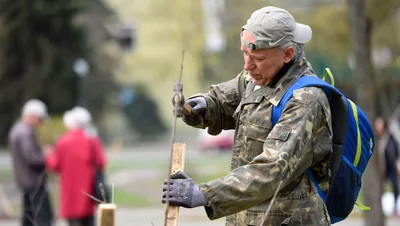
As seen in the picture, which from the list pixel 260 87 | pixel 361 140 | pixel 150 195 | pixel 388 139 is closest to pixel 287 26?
pixel 260 87

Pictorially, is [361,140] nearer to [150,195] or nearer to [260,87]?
[260,87]

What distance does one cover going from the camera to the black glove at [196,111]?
4.29 meters

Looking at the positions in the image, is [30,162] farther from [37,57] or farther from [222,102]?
[37,57]

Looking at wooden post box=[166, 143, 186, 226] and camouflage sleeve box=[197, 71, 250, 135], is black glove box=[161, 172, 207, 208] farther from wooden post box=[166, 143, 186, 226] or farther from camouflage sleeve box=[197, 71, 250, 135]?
camouflage sleeve box=[197, 71, 250, 135]

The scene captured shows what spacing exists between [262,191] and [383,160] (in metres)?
12.3

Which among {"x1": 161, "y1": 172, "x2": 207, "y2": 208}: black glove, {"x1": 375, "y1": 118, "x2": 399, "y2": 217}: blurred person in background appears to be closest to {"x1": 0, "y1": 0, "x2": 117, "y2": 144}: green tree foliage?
{"x1": 375, "y1": 118, "x2": 399, "y2": 217}: blurred person in background

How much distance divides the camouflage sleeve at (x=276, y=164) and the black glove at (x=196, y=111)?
70cm

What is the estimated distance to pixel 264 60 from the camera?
3.76 meters

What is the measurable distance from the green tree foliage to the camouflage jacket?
24.7 m

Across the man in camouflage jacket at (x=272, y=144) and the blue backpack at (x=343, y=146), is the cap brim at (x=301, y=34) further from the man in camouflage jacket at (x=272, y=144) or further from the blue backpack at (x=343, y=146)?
the blue backpack at (x=343, y=146)

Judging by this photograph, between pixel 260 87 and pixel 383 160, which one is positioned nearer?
pixel 260 87

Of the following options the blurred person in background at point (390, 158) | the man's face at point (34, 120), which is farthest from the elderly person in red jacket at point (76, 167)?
the blurred person in background at point (390, 158)

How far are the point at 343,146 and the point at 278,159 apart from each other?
1.58ft

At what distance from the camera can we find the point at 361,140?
4.00 meters
